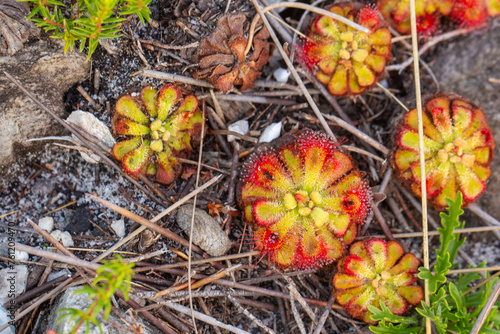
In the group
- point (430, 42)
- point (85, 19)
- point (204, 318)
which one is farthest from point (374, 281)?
point (85, 19)

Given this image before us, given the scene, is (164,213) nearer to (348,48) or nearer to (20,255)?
(20,255)

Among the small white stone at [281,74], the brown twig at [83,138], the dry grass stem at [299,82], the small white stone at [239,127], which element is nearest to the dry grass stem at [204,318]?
the brown twig at [83,138]

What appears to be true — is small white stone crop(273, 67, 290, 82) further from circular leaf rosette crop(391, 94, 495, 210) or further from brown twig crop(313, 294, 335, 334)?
brown twig crop(313, 294, 335, 334)

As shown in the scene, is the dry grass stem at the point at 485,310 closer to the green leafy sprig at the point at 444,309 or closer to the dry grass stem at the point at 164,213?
the green leafy sprig at the point at 444,309

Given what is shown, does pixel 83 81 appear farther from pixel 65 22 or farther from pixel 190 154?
pixel 190 154

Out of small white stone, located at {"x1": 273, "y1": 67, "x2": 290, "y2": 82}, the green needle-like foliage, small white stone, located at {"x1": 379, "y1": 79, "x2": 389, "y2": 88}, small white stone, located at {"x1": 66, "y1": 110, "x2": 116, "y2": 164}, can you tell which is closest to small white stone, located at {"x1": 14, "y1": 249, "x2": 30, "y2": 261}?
small white stone, located at {"x1": 66, "y1": 110, "x2": 116, "y2": 164}

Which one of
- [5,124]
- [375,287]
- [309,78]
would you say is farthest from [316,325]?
[5,124]
